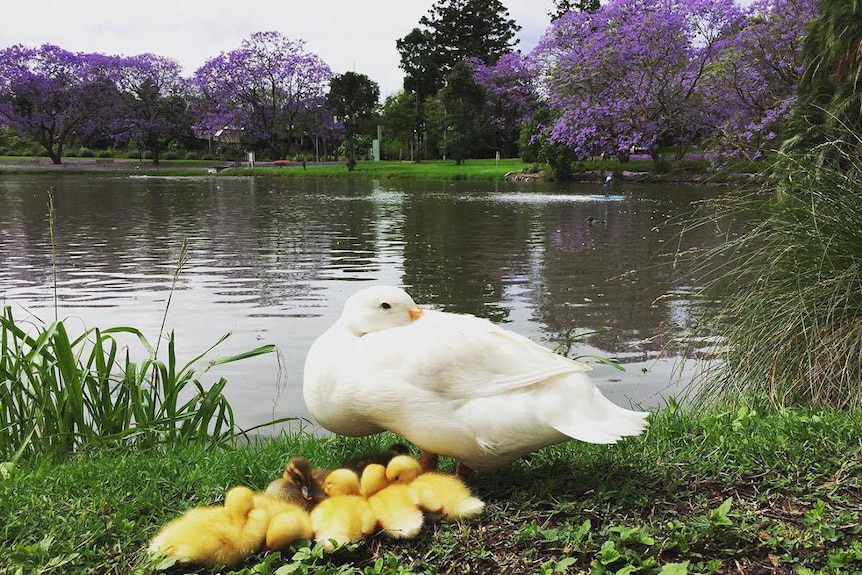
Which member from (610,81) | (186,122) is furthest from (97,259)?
(186,122)

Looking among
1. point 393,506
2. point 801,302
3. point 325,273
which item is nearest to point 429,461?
point 393,506

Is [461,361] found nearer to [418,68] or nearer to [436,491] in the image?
[436,491]

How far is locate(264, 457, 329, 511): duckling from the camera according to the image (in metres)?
2.45

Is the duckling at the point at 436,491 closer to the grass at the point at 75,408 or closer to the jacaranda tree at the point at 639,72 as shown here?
the grass at the point at 75,408

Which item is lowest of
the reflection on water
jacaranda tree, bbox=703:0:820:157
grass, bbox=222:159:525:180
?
the reflection on water

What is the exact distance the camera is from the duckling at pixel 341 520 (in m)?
2.27

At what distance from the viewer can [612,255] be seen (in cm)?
1298

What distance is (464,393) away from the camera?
8.67ft

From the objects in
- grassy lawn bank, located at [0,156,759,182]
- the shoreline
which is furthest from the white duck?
the shoreline

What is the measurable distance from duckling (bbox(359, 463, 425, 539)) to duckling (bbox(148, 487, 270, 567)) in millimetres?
359

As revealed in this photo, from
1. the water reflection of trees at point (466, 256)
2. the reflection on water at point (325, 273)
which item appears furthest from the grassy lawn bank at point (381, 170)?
the water reflection of trees at point (466, 256)

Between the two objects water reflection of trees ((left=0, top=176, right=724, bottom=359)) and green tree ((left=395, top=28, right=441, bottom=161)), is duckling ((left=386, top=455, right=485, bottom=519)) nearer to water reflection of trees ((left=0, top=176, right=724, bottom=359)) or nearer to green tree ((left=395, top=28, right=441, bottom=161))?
water reflection of trees ((left=0, top=176, right=724, bottom=359))

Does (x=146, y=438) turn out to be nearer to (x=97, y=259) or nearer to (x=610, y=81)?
(x=97, y=259)

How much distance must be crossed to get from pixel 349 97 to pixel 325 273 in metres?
46.5
